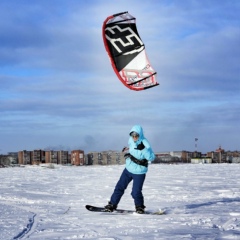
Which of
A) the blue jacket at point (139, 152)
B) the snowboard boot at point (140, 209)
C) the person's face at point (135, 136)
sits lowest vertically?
the snowboard boot at point (140, 209)

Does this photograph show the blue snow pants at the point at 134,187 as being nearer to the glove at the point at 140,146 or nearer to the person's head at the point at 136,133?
the glove at the point at 140,146

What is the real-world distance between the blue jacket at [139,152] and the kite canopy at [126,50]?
5.51 meters

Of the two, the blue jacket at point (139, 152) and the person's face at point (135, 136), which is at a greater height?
the person's face at point (135, 136)

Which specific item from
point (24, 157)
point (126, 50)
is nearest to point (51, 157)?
point (24, 157)

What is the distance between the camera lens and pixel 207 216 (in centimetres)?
668

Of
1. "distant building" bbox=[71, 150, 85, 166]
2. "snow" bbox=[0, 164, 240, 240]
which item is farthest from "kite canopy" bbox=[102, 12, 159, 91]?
"distant building" bbox=[71, 150, 85, 166]

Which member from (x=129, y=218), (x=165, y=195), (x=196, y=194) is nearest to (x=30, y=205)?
(x=129, y=218)

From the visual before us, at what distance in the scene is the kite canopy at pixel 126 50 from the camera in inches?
503

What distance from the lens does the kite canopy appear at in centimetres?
1277

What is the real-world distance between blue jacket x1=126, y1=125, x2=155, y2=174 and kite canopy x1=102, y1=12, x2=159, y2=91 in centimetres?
551

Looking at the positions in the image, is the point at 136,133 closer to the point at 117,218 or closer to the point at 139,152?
the point at 139,152

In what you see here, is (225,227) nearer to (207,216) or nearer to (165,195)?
(207,216)

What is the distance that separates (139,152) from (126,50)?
625 centimetres

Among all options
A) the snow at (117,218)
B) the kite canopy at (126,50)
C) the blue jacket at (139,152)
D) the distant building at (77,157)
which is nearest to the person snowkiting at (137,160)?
the blue jacket at (139,152)
